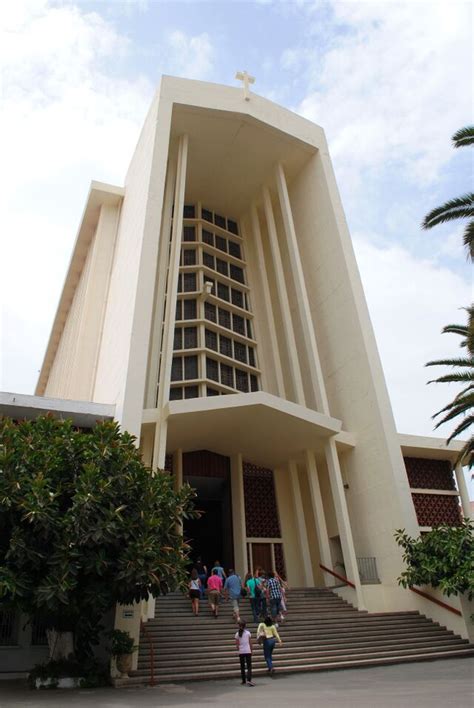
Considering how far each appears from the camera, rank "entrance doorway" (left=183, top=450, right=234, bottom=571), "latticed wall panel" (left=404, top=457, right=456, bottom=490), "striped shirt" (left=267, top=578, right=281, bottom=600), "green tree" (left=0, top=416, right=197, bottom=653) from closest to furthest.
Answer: "green tree" (left=0, top=416, right=197, bottom=653)
"striped shirt" (left=267, top=578, right=281, bottom=600)
"entrance doorway" (left=183, top=450, right=234, bottom=571)
"latticed wall panel" (left=404, top=457, right=456, bottom=490)

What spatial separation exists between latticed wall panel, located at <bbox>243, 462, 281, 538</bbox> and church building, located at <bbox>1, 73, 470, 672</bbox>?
0.21 ft

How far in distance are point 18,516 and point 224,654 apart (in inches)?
201

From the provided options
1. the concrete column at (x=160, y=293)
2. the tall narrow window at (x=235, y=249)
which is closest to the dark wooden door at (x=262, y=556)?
the concrete column at (x=160, y=293)

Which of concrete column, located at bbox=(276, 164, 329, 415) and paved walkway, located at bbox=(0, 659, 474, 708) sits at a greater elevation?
concrete column, located at bbox=(276, 164, 329, 415)

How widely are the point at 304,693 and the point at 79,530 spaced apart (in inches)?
176

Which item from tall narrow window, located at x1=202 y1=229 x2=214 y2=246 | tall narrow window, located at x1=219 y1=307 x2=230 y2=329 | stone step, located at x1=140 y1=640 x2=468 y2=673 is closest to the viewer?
stone step, located at x1=140 y1=640 x2=468 y2=673

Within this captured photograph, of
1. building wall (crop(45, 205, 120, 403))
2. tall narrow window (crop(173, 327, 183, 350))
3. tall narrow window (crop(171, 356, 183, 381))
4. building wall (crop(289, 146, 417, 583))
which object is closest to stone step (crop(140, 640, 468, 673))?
building wall (crop(289, 146, 417, 583))

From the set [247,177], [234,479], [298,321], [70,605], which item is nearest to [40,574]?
[70,605]

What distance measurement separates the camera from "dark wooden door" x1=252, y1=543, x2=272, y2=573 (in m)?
19.5

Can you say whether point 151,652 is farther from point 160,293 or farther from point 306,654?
point 160,293

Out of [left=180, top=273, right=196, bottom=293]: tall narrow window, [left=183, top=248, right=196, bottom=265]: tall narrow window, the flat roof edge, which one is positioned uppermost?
the flat roof edge

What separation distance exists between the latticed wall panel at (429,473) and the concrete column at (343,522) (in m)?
4.78

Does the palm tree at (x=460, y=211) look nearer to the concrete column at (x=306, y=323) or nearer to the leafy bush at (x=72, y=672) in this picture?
the concrete column at (x=306, y=323)

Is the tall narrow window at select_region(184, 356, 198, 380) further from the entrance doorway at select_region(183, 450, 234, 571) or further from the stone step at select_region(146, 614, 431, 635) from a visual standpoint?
the stone step at select_region(146, 614, 431, 635)
